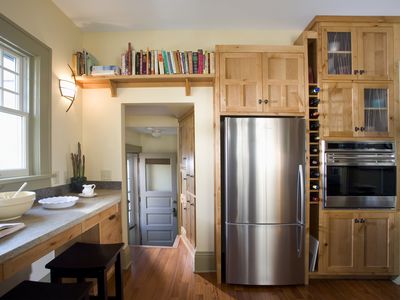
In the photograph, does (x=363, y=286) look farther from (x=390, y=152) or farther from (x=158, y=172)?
(x=158, y=172)

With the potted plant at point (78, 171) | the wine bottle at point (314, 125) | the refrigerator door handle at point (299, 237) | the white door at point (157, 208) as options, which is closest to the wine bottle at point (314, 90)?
the wine bottle at point (314, 125)

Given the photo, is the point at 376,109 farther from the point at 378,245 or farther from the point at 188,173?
the point at 188,173

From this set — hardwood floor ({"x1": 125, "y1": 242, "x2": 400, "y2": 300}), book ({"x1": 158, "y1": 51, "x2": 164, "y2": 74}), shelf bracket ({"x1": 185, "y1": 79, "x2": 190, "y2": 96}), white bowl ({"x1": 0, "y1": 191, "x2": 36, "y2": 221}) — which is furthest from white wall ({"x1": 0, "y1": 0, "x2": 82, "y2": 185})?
hardwood floor ({"x1": 125, "y1": 242, "x2": 400, "y2": 300})

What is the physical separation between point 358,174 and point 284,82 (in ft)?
3.87

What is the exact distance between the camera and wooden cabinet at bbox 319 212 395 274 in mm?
2184

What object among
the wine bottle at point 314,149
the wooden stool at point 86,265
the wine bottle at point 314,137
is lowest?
the wooden stool at point 86,265

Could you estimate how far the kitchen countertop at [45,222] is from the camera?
3.23 feet

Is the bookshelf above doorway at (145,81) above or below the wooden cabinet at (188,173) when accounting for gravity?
above

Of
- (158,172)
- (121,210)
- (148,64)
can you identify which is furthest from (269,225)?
(158,172)

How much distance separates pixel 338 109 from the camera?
2.22m

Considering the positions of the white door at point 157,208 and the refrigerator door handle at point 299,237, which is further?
the white door at point 157,208

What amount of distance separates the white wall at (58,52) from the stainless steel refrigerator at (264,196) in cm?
163

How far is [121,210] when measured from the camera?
241 centimetres

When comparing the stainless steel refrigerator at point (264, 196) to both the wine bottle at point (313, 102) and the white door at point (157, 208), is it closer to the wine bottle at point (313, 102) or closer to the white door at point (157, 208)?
the wine bottle at point (313, 102)
